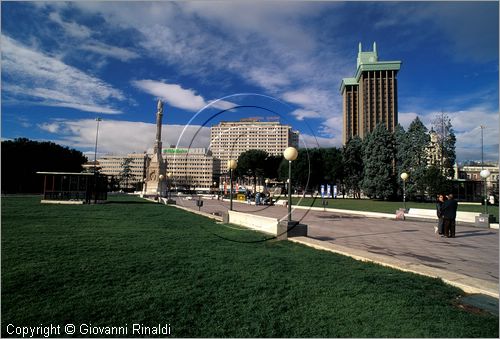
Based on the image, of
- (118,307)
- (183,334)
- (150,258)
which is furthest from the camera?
(150,258)

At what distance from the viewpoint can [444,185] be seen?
53.0 m

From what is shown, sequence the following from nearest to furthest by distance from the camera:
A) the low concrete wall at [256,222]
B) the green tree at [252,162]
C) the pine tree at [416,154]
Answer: the low concrete wall at [256,222] → the pine tree at [416,154] → the green tree at [252,162]

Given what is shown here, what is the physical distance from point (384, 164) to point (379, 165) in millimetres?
929

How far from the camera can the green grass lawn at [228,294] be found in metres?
4.23

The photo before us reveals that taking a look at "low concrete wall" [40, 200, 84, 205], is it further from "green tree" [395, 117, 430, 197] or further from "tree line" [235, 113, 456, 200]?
"green tree" [395, 117, 430, 197]

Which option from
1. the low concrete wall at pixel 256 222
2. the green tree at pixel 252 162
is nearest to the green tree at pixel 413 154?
the green tree at pixel 252 162

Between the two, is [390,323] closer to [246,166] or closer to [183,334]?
[183,334]

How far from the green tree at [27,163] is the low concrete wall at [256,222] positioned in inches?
2254

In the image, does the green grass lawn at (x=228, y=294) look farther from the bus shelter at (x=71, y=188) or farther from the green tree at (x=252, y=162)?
the green tree at (x=252, y=162)

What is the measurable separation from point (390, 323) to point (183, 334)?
2807 mm

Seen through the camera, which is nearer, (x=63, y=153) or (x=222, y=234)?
(x=222, y=234)

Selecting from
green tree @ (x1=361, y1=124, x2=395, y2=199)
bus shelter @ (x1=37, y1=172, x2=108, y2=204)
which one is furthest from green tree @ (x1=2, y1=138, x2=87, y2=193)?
green tree @ (x1=361, y1=124, x2=395, y2=199)

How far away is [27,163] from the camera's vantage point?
62125 millimetres

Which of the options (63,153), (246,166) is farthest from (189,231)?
(63,153)
